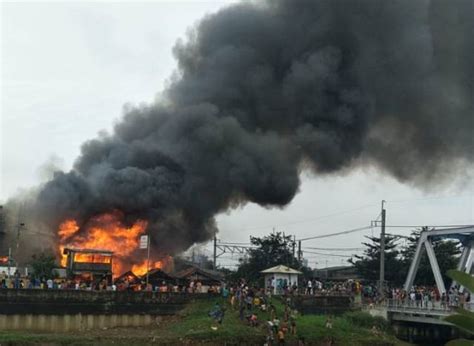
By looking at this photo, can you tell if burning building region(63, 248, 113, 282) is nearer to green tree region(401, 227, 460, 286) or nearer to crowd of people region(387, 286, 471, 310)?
crowd of people region(387, 286, 471, 310)

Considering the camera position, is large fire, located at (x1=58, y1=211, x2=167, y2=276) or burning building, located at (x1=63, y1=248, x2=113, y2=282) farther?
large fire, located at (x1=58, y1=211, x2=167, y2=276)

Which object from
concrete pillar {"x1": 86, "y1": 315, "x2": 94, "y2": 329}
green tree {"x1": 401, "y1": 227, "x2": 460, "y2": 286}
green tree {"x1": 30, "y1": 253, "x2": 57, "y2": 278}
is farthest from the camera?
green tree {"x1": 401, "y1": 227, "x2": 460, "y2": 286}

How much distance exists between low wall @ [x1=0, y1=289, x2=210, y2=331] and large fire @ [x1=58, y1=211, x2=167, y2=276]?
9.64m

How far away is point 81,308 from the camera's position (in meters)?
34.8

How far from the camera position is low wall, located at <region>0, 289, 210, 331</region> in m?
33.3

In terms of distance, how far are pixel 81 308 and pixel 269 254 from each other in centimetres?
4060

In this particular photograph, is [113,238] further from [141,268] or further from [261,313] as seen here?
[261,313]

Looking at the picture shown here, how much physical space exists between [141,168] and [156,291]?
13.6 meters

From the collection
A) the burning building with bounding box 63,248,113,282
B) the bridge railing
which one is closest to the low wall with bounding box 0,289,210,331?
the burning building with bounding box 63,248,113,282

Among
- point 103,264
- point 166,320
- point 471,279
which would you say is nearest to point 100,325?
point 166,320

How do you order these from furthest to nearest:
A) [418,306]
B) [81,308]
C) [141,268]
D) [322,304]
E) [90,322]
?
[141,268] → [322,304] → [418,306] → [90,322] → [81,308]

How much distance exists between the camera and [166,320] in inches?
1449

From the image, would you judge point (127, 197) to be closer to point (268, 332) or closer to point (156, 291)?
point (156, 291)

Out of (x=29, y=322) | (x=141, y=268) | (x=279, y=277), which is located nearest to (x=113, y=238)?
(x=141, y=268)
